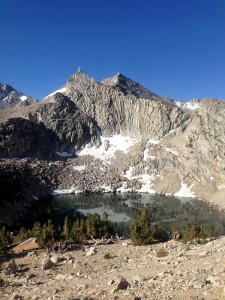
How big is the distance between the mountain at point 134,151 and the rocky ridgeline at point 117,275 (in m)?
97.6

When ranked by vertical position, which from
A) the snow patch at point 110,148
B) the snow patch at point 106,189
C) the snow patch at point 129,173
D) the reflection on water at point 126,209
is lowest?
the reflection on water at point 126,209

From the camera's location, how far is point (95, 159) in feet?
589

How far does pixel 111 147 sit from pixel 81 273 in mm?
165541

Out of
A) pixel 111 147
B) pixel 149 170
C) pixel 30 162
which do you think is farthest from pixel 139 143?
pixel 30 162

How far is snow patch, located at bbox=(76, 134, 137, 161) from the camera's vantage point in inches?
7239

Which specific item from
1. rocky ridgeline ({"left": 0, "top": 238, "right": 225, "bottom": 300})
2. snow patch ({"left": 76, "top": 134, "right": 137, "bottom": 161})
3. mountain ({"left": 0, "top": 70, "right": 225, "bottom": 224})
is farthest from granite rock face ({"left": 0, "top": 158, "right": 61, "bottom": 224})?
rocky ridgeline ({"left": 0, "top": 238, "right": 225, "bottom": 300})

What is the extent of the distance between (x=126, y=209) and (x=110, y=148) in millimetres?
84125

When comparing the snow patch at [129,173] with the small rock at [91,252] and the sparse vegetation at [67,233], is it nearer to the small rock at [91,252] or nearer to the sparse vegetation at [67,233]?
the sparse vegetation at [67,233]

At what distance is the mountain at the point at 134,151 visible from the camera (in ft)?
479

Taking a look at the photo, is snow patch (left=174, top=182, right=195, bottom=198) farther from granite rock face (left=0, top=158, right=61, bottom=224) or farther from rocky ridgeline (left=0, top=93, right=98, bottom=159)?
rocky ridgeline (left=0, top=93, right=98, bottom=159)

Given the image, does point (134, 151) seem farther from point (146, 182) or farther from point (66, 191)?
point (66, 191)

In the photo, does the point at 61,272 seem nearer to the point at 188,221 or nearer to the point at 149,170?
the point at 188,221

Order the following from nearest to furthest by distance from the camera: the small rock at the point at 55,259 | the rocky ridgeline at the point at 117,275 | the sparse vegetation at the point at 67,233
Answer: the rocky ridgeline at the point at 117,275, the small rock at the point at 55,259, the sparse vegetation at the point at 67,233

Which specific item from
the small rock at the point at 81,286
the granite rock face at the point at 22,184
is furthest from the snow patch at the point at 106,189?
the small rock at the point at 81,286
